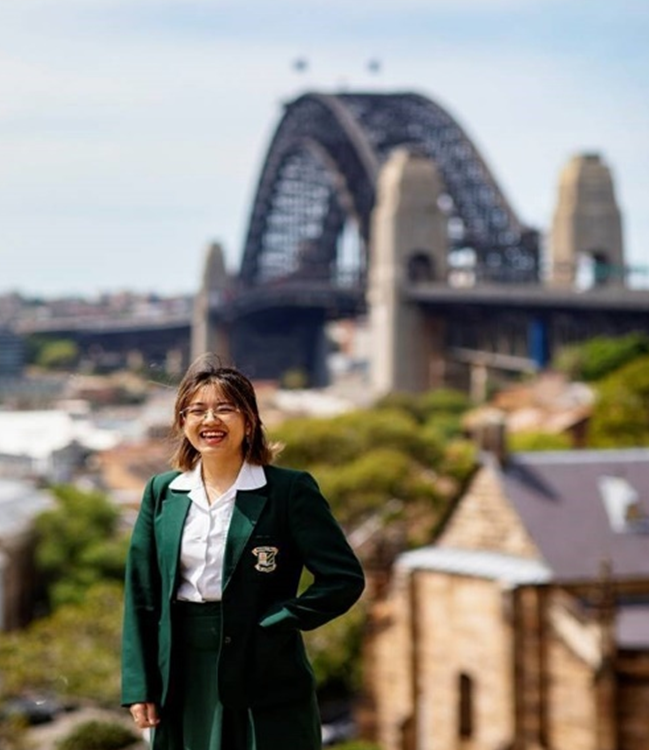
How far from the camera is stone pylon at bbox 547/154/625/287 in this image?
125375 millimetres

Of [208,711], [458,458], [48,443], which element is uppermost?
[208,711]

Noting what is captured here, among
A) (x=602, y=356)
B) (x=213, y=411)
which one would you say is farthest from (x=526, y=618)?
(x=602, y=356)

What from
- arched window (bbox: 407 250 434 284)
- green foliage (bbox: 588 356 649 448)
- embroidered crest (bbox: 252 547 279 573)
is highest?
arched window (bbox: 407 250 434 284)

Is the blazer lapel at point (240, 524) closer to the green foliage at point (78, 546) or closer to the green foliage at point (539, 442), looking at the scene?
the green foliage at point (78, 546)

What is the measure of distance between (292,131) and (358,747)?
411 feet

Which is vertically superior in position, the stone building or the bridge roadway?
the bridge roadway

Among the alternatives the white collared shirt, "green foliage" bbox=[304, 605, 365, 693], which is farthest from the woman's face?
"green foliage" bbox=[304, 605, 365, 693]

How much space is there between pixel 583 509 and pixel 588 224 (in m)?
89.8

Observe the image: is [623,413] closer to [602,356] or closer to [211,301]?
[602,356]

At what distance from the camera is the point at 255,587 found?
6645 mm

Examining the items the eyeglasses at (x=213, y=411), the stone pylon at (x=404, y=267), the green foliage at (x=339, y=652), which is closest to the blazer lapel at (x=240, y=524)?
the eyeglasses at (x=213, y=411)

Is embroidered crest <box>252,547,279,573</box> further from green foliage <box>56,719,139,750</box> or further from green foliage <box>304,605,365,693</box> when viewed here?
green foliage <box>304,605,365,693</box>

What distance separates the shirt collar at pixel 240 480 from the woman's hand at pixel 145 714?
0.74 meters

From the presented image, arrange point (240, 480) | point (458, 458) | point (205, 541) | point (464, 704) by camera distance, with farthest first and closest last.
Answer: point (458, 458) < point (464, 704) < point (240, 480) < point (205, 541)
